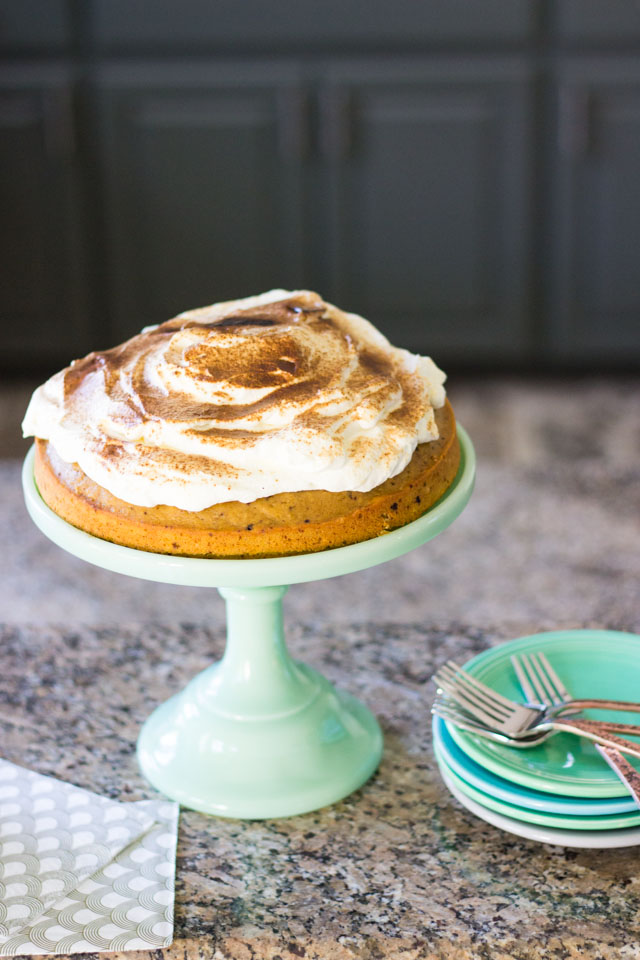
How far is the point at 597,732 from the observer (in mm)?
799

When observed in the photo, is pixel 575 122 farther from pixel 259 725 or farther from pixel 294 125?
pixel 259 725

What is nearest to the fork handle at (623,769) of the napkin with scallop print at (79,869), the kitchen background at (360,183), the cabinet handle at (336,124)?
the napkin with scallop print at (79,869)

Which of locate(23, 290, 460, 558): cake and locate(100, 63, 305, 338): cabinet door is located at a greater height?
locate(23, 290, 460, 558): cake

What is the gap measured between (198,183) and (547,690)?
266 cm

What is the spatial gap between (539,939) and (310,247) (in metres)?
2.80

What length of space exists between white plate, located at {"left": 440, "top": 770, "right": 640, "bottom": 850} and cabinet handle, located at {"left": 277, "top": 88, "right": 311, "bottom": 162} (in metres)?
2.68

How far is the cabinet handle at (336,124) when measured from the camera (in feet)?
10.3

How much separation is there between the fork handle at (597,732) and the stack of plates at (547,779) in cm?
2

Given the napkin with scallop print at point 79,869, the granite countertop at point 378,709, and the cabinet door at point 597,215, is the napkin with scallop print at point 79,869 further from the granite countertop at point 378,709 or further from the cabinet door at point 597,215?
the cabinet door at point 597,215

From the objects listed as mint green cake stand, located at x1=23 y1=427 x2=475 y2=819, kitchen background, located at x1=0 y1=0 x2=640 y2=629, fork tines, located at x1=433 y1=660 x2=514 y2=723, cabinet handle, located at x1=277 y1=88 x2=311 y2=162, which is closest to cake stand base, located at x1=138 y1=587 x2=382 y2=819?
mint green cake stand, located at x1=23 y1=427 x2=475 y2=819

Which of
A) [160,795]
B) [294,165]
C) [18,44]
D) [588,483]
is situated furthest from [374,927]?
[18,44]

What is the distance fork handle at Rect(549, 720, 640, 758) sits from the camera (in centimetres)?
78

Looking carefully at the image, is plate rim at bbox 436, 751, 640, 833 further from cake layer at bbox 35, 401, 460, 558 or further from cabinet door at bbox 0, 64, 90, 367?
cabinet door at bbox 0, 64, 90, 367

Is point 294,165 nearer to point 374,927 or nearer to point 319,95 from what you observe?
point 319,95
